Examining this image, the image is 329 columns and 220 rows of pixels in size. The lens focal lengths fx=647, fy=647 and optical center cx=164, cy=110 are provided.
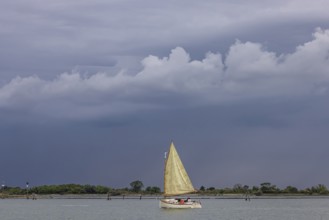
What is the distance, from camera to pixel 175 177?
100375 mm

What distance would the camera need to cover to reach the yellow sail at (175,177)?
99.8 meters

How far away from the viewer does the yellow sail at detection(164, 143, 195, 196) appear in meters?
99.8
